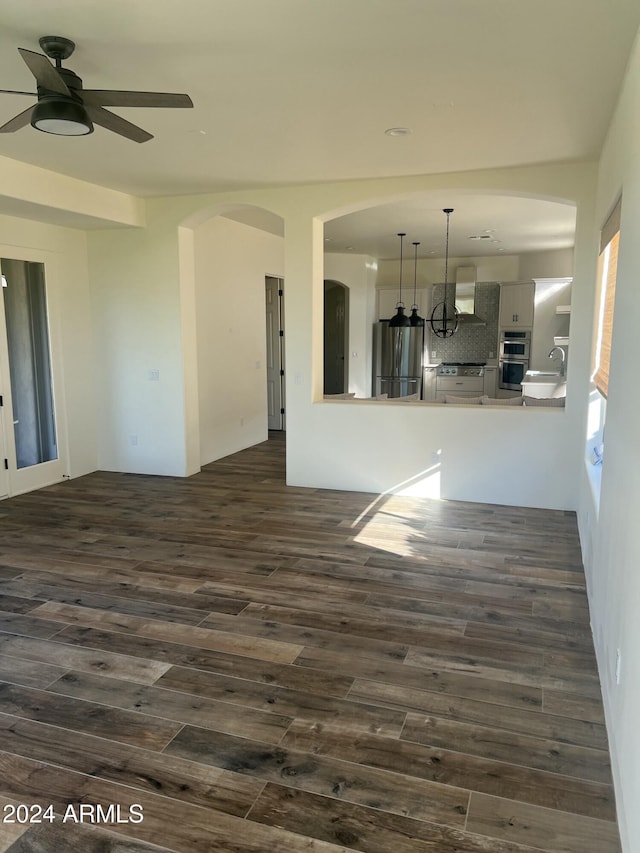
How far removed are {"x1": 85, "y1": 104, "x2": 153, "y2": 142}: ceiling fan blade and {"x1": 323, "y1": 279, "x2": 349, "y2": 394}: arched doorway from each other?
846cm

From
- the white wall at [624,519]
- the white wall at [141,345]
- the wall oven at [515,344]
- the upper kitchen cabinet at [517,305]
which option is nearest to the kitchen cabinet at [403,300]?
the upper kitchen cabinet at [517,305]

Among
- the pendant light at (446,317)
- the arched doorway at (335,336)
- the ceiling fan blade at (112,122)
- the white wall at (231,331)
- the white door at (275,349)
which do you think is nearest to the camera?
the ceiling fan blade at (112,122)

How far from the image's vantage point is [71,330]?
6512 millimetres

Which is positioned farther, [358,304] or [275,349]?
[358,304]

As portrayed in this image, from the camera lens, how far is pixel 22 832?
1.92m

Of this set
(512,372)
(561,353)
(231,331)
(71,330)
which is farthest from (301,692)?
(512,372)

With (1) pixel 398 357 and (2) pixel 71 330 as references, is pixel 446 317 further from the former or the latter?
(2) pixel 71 330

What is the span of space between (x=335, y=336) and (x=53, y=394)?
21.8ft

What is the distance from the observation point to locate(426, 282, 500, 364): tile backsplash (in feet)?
35.0

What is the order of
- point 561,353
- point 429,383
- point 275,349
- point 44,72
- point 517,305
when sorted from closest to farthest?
point 44,72 → point 275,349 → point 561,353 → point 517,305 → point 429,383

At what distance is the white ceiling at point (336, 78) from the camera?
2.55 metres

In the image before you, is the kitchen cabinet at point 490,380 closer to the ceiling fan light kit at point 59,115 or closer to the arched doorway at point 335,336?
the arched doorway at point 335,336

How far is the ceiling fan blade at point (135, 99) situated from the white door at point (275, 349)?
20.8 ft

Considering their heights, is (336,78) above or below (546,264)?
Result: above
